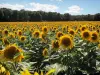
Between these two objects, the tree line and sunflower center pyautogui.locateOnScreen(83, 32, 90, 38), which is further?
the tree line

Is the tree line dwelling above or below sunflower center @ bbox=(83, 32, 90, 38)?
below

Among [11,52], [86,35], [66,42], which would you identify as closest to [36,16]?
[86,35]

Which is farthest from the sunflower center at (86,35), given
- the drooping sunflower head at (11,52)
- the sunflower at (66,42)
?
the drooping sunflower head at (11,52)

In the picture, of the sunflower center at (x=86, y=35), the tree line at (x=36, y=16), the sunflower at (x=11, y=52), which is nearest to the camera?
the sunflower at (x=11, y=52)

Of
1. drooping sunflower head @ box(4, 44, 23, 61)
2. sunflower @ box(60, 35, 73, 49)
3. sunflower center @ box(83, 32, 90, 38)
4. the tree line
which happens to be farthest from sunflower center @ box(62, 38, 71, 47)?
the tree line

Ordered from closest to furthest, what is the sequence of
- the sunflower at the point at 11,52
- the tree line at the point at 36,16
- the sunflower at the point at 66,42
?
the sunflower at the point at 11,52 < the sunflower at the point at 66,42 < the tree line at the point at 36,16

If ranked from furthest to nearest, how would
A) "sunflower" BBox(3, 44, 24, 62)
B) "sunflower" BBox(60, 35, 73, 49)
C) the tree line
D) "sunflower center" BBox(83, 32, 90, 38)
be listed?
the tree line → "sunflower center" BBox(83, 32, 90, 38) → "sunflower" BBox(60, 35, 73, 49) → "sunflower" BBox(3, 44, 24, 62)

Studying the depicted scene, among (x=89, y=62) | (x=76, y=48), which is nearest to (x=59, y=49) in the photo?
(x=76, y=48)

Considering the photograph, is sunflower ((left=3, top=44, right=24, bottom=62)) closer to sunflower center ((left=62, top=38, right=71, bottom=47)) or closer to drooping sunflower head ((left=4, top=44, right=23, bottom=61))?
drooping sunflower head ((left=4, top=44, right=23, bottom=61))

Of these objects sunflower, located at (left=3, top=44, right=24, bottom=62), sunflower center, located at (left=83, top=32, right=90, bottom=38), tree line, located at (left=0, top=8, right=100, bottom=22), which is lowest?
tree line, located at (left=0, top=8, right=100, bottom=22)

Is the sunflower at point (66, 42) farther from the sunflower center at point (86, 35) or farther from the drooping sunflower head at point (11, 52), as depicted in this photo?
the drooping sunflower head at point (11, 52)

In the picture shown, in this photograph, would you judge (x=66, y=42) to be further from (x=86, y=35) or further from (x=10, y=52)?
(x=10, y=52)

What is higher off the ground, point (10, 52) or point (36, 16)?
point (10, 52)

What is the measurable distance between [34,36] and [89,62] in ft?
11.3
